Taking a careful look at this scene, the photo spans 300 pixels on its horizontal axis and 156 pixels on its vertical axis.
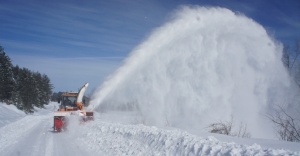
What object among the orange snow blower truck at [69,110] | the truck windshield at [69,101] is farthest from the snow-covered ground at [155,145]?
the truck windshield at [69,101]

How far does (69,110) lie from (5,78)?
104ft

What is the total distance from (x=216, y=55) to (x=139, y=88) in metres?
4.85

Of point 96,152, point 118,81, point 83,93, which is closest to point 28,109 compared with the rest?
point 83,93

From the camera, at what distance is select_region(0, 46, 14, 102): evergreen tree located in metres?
47.3

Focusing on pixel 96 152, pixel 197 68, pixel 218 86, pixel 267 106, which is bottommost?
pixel 96 152

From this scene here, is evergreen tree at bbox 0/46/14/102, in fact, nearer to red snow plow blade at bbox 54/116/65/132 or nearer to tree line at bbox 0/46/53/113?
tree line at bbox 0/46/53/113

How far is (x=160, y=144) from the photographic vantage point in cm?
934

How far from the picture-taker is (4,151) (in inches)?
444

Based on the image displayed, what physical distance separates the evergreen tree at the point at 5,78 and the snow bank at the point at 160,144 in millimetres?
37552

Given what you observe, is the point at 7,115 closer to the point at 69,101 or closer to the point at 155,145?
the point at 69,101

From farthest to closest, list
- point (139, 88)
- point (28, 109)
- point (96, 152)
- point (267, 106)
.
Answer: point (28, 109) < point (139, 88) < point (267, 106) < point (96, 152)

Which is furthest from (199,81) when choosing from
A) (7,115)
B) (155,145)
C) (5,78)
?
(5,78)

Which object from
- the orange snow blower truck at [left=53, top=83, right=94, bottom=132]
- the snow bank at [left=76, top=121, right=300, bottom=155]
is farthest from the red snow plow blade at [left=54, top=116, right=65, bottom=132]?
the snow bank at [left=76, top=121, right=300, bottom=155]

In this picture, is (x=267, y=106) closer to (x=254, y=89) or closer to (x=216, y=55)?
(x=254, y=89)
